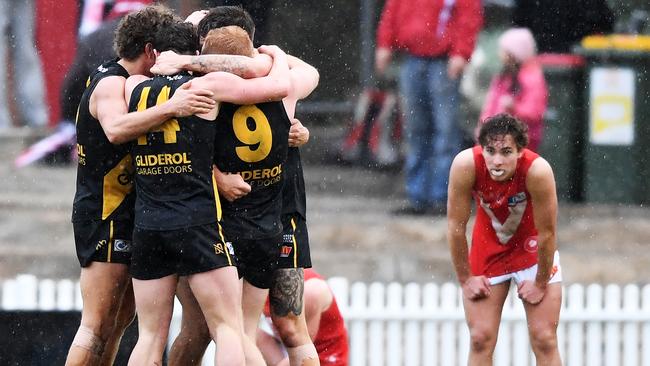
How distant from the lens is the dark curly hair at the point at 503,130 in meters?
7.97

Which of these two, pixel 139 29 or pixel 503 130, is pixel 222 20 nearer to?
pixel 139 29

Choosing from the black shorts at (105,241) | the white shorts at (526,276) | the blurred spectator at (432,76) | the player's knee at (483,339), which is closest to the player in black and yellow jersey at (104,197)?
the black shorts at (105,241)

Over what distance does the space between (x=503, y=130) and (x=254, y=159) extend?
1.44 m

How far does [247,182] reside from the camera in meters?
7.41

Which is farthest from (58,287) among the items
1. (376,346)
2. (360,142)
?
(360,142)

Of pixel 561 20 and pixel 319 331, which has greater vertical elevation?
pixel 561 20

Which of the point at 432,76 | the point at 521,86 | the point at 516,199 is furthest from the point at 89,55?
the point at 516,199

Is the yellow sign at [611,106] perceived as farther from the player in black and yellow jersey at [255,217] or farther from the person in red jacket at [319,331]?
the player in black and yellow jersey at [255,217]

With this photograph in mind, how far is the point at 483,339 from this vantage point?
27.2 ft

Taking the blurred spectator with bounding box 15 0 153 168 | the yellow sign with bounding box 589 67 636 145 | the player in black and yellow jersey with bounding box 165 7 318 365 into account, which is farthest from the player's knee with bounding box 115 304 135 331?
the yellow sign with bounding box 589 67 636 145

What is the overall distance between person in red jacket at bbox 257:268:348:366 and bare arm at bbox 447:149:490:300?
0.77 m

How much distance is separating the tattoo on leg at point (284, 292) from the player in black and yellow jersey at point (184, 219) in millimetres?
517

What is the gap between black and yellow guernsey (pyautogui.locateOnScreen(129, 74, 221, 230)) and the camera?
7.08m

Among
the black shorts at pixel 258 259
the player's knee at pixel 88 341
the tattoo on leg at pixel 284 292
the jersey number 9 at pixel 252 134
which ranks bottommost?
the player's knee at pixel 88 341
